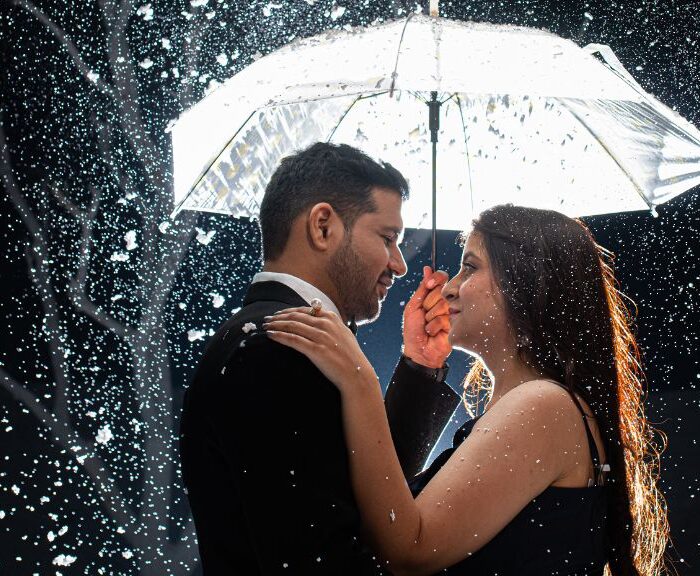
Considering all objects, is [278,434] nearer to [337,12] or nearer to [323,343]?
[323,343]

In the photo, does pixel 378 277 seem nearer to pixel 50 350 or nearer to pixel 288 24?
pixel 50 350

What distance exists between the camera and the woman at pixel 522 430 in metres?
1.41

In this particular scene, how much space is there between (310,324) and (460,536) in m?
0.56

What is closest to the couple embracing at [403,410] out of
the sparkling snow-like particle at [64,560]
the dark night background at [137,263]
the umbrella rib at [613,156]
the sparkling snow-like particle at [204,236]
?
the umbrella rib at [613,156]

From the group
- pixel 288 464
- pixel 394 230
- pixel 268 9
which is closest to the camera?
pixel 288 464

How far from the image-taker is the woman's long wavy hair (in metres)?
1.86

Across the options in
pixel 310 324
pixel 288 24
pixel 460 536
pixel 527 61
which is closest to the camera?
pixel 310 324

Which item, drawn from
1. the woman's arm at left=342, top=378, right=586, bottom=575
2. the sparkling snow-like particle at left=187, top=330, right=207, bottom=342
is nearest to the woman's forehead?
the woman's arm at left=342, top=378, right=586, bottom=575

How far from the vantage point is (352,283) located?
1.79 meters

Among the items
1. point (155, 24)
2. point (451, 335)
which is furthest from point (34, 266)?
point (451, 335)

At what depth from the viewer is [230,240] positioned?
14.9ft

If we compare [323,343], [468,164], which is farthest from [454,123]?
[323,343]

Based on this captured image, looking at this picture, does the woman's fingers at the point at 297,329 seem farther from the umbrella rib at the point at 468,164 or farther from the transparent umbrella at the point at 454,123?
the umbrella rib at the point at 468,164

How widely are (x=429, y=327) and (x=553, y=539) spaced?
0.76m
